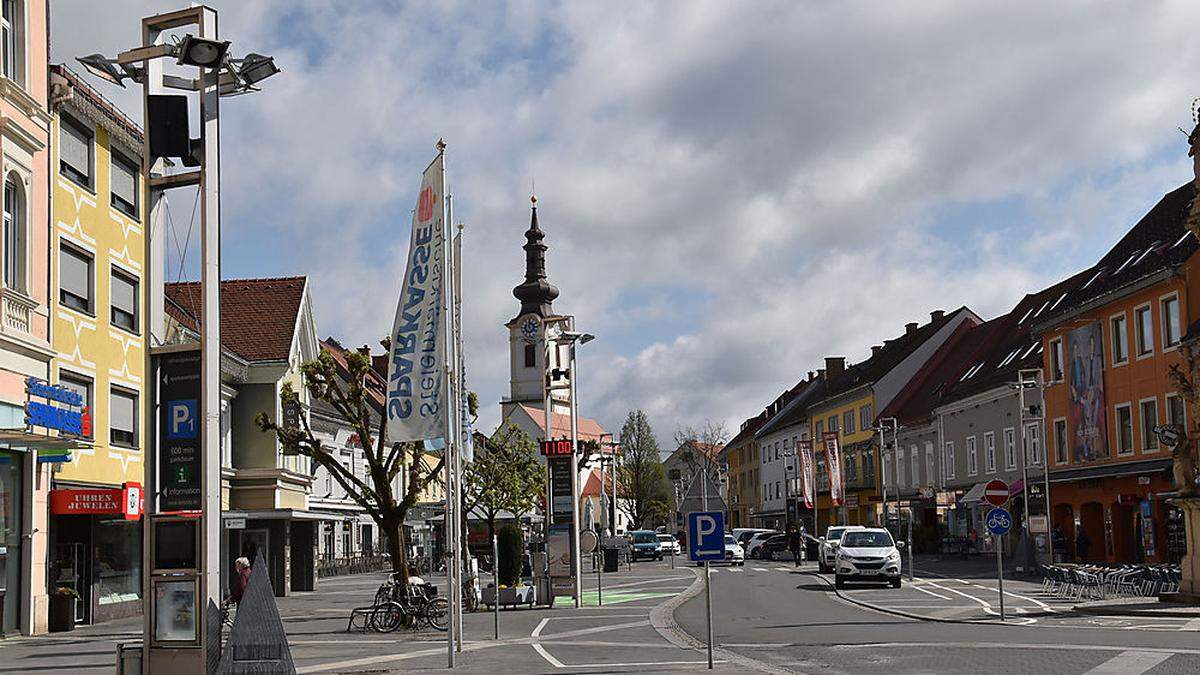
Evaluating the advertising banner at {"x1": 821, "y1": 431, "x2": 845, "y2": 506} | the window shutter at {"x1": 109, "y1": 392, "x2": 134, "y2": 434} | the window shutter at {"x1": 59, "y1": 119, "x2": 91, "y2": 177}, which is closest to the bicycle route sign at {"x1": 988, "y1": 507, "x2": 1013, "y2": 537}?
the window shutter at {"x1": 109, "y1": 392, "x2": 134, "y2": 434}

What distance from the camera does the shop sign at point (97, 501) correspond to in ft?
91.9

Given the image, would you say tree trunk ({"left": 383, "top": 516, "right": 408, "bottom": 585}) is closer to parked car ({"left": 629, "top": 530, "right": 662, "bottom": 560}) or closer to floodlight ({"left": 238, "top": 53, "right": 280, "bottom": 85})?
floodlight ({"left": 238, "top": 53, "right": 280, "bottom": 85})

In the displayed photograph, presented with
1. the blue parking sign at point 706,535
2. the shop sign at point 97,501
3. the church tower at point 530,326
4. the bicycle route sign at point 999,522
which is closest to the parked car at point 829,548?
the bicycle route sign at point 999,522

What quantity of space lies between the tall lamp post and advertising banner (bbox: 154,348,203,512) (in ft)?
0.08

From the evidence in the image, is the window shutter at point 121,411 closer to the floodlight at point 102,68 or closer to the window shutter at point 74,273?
the window shutter at point 74,273

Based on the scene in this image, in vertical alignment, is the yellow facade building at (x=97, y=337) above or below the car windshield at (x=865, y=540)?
above

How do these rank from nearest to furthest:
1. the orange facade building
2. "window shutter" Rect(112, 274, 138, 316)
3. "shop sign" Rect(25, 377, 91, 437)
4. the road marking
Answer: the road marking → "shop sign" Rect(25, 377, 91, 437) → "window shutter" Rect(112, 274, 138, 316) → the orange facade building

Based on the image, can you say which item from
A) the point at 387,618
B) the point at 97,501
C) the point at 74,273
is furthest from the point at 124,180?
the point at 387,618

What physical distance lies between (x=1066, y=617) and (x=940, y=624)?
2965 millimetres

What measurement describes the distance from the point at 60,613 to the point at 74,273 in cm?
695

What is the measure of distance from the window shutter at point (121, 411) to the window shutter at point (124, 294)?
6.55 feet

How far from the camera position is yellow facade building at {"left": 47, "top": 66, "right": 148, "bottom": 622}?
2881 cm

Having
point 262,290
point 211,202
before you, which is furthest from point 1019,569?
point 211,202

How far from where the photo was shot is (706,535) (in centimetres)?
1920
